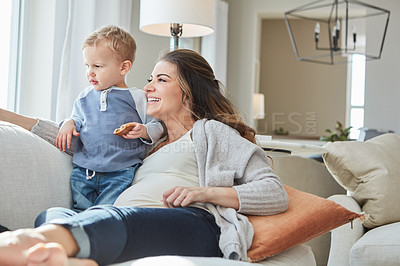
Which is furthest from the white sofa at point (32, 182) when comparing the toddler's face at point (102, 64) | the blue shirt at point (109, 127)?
the toddler's face at point (102, 64)

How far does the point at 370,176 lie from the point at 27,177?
154 centimetres

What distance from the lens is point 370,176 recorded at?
7.34 feet

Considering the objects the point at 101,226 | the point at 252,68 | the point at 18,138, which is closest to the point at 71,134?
the point at 18,138

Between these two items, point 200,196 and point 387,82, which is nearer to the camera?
point 200,196

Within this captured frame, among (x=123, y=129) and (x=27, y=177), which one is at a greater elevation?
(x=123, y=129)

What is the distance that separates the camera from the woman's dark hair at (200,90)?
1780 mm

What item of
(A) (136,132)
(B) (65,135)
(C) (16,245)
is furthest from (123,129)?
→ (C) (16,245)

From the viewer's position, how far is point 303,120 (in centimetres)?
888

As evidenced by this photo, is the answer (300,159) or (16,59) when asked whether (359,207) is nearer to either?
(300,159)

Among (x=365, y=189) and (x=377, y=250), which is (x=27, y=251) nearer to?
(x=377, y=250)

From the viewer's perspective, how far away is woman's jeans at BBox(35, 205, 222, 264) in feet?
3.56

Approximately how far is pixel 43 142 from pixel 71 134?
11cm

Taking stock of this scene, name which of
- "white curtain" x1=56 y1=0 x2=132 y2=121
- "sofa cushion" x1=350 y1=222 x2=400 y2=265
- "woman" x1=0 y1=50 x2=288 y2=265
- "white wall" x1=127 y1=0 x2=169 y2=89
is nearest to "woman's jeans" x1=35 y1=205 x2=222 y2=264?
"woman" x1=0 y1=50 x2=288 y2=265

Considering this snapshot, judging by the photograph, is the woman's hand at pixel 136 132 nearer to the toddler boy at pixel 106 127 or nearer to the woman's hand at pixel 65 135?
the toddler boy at pixel 106 127
